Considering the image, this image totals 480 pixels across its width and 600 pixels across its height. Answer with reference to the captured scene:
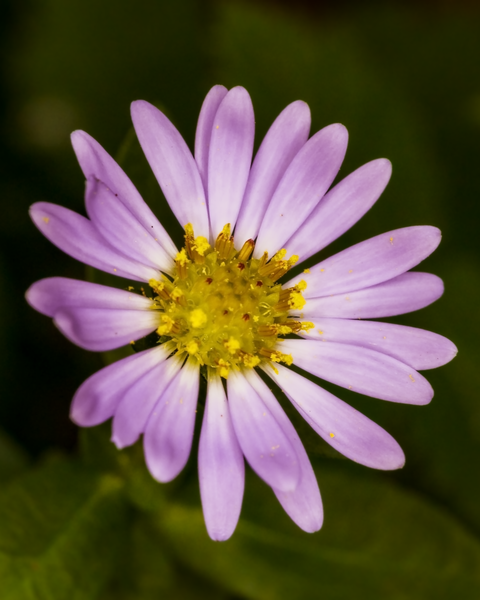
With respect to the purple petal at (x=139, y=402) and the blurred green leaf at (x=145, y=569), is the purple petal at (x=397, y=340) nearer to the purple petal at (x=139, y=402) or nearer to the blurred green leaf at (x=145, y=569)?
the purple petal at (x=139, y=402)

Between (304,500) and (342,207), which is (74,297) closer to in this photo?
(304,500)

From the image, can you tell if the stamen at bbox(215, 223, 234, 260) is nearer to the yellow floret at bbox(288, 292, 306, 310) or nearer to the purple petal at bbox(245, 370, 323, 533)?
the yellow floret at bbox(288, 292, 306, 310)

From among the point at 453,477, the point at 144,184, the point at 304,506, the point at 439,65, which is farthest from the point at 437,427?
the point at 439,65

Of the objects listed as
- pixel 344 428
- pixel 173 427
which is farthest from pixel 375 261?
pixel 173 427

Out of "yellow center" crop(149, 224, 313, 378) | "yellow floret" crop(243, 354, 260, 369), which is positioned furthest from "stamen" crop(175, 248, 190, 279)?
"yellow floret" crop(243, 354, 260, 369)

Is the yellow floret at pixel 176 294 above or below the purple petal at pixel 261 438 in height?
above

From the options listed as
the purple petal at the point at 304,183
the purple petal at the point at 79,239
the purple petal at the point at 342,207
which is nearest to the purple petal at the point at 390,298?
the purple petal at the point at 342,207
